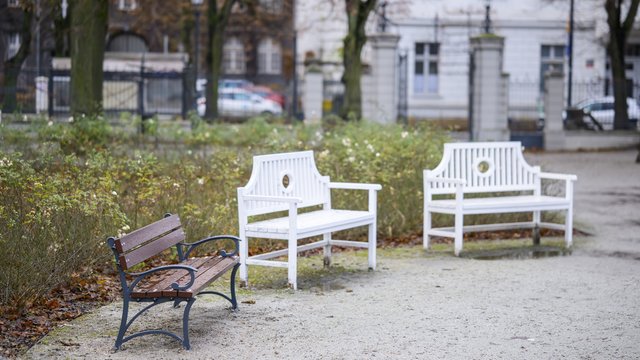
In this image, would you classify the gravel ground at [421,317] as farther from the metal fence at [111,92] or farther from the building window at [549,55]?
the building window at [549,55]

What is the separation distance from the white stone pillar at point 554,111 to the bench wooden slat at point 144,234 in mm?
25592

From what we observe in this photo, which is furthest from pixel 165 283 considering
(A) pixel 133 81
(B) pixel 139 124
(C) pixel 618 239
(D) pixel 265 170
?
(A) pixel 133 81

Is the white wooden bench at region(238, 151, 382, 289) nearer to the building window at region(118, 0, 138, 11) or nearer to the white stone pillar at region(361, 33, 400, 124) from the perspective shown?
the white stone pillar at region(361, 33, 400, 124)

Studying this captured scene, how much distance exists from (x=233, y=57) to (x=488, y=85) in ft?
98.6

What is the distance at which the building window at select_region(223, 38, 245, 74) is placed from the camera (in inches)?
2319

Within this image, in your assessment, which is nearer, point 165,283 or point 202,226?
point 165,283

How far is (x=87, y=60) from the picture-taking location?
64.1 feet

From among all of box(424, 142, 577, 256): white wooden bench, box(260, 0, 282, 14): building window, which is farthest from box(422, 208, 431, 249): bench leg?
box(260, 0, 282, 14): building window

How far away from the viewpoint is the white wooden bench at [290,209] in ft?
29.8

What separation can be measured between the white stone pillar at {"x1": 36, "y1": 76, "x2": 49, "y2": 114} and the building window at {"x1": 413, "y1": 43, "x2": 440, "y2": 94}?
2121 centimetres

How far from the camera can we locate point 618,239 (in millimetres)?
12672

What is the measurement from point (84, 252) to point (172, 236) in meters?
1.17

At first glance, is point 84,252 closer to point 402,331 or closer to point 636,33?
point 402,331

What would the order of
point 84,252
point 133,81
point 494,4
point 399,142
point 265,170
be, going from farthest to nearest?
point 494,4 < point 133,81 < point 399,142 < point 265,170 < point 84,252
